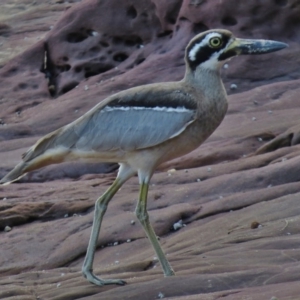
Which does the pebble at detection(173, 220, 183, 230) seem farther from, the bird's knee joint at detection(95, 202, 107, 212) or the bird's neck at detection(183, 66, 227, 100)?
the bird's neck at detection(183, 66, 227, 100)

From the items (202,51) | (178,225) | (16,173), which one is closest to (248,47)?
(202,51)

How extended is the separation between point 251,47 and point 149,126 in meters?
0.85

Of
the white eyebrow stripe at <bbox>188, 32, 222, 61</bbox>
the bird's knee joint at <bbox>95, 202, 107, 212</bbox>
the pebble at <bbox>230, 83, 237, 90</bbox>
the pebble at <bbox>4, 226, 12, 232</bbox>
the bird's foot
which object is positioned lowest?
the pebble at <bbox>230, 83, 237, 90</bbox>

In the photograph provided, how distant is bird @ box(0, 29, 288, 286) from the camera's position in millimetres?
6184

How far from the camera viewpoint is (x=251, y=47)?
6.46 metres

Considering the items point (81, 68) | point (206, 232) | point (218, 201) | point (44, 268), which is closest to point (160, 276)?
point (206, 232)

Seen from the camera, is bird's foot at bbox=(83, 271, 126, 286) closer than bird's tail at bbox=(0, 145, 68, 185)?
Yes

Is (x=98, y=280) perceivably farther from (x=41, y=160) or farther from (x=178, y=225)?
(x=178, y=225)

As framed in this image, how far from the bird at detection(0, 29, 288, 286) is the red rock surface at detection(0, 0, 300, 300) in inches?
25.2

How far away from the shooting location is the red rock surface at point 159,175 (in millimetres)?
6002

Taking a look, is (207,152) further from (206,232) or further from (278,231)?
(278,231)

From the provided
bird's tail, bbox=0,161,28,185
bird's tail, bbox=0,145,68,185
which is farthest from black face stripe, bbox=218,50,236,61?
bird's tail, bbox=0,161,28,185

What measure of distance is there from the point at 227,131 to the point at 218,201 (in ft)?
8.05

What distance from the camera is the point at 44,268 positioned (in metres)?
8.45
